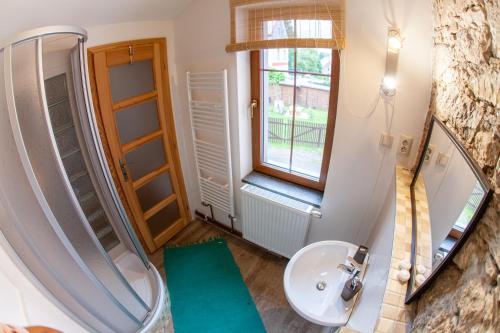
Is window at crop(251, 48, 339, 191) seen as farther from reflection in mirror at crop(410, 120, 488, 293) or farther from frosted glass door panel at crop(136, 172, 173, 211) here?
frosted glass door panel at crop(136, 172, 173, 211)

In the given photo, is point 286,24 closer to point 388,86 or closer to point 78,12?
point 388,86

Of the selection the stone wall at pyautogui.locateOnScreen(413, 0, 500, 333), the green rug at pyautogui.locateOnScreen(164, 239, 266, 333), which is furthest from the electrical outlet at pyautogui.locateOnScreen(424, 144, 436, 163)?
the green rug at pyautogui.locateOnScreen(164, 239, 266, 333)

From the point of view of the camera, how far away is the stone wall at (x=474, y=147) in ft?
2.17

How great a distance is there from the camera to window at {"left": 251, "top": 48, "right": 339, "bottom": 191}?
1.97 m

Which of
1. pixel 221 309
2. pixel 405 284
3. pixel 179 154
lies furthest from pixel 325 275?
pixel 179 154

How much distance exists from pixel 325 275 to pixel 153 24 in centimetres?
242

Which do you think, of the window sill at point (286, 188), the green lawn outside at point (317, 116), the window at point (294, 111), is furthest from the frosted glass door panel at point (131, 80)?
the green lawn outside at point (317, 116)

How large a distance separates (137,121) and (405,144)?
219 centimetres

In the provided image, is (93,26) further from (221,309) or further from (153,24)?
(221,309)

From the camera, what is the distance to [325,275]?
6.16 ft

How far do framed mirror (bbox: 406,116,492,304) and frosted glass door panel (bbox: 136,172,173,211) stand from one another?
2.31 metres

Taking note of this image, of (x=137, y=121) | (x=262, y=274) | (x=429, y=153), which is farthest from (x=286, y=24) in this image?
(x=262, y=274)

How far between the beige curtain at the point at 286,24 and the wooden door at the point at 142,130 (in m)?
0.82

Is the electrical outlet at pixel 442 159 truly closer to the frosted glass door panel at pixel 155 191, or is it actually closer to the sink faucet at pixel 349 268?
the sink faucet at pixel 349 268
